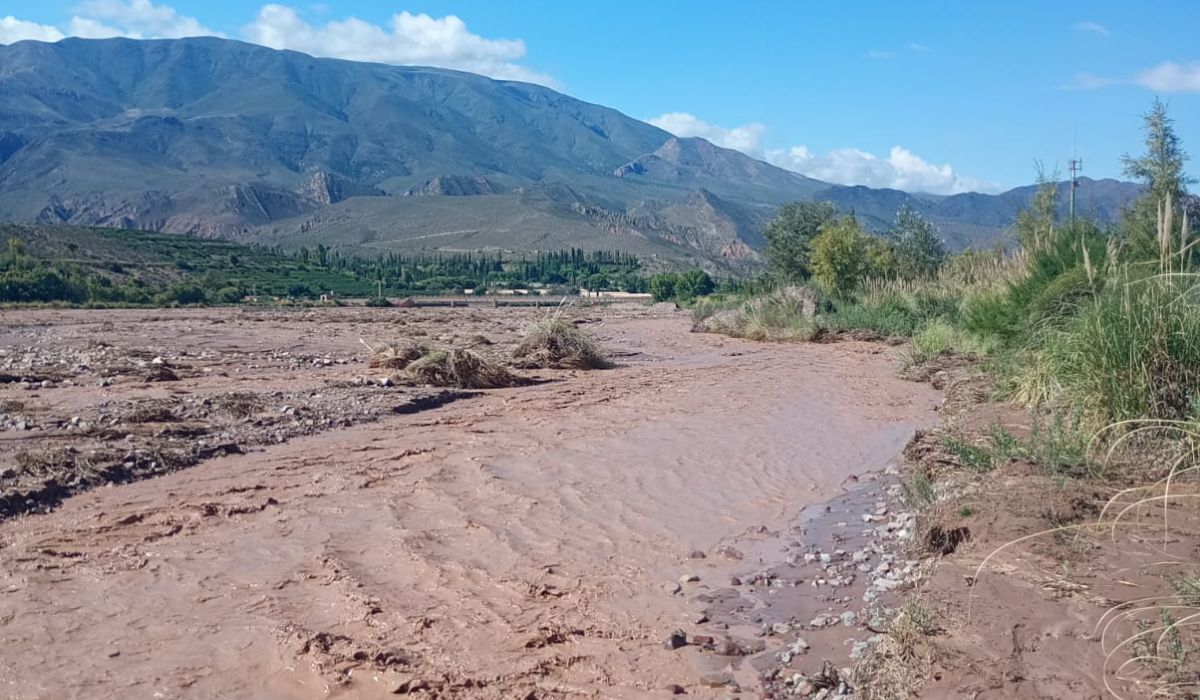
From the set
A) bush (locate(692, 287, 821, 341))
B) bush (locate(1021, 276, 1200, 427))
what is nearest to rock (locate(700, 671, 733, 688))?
bush (locate(1021, 276, 1200, 427))

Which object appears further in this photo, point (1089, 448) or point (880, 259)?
point (880, 259)

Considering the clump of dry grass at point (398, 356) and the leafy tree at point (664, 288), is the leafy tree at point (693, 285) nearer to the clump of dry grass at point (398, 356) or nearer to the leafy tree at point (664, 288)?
the leafy tree at point (664, 288)

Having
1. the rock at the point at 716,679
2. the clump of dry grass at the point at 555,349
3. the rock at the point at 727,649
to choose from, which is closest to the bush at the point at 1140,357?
the rock at the point at 727,649

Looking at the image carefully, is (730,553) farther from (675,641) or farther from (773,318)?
(773,318)

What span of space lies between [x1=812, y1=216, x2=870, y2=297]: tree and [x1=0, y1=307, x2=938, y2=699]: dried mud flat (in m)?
20.2

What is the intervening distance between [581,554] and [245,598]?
7.55 feet

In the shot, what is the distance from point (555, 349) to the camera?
20125 mm

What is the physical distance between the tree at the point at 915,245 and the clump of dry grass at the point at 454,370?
24.9 meters

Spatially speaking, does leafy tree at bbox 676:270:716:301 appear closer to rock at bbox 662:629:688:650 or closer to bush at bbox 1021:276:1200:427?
bush at bbox 1021:276:1200:427

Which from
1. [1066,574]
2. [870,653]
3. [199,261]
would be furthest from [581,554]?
[199,261]

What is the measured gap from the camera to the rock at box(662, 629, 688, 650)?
551cm

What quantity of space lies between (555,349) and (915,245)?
25717mm

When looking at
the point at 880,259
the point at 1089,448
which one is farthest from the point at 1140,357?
the point at 880,259

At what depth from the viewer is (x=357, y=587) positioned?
247 inches
